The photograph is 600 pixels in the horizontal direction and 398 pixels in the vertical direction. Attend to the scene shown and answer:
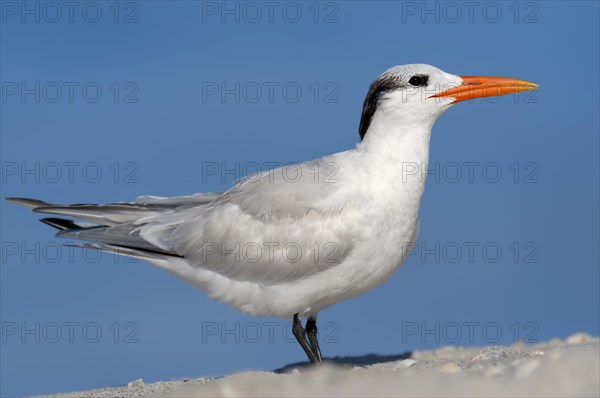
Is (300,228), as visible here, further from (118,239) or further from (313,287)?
(118,239)

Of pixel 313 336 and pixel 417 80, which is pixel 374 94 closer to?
pixel 417 80

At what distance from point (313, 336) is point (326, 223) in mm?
1290

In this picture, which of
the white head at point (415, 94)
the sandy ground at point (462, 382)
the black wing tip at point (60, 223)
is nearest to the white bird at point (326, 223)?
the white head at point (415, 94)

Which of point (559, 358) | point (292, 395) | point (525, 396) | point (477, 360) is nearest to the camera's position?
point (525, 396)

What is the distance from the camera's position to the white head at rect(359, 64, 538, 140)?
7.81 metres

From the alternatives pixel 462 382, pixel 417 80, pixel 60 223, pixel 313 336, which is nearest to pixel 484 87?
pixel 417 80

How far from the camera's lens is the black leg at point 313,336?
8.41 metres

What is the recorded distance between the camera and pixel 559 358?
6.30 metres

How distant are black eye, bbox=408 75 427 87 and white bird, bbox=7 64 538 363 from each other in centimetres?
1

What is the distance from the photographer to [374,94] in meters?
7.93

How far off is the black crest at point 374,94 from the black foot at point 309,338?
1.88m

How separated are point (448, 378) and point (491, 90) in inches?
128

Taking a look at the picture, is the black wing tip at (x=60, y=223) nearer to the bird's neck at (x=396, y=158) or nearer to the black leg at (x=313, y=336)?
the black leg at (x=313, y=336)

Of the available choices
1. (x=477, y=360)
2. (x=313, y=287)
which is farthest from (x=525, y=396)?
(x=313, y=287)
